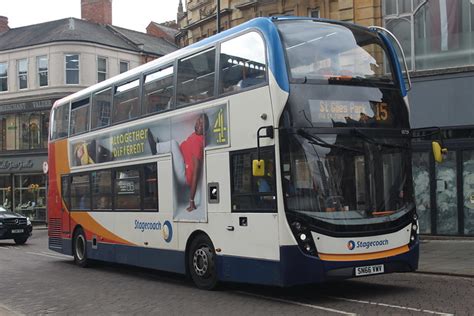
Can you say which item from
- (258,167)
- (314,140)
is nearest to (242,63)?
(314,140)

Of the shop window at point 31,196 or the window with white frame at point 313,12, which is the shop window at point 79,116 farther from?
the shop window at point 31,196

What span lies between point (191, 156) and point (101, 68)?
1193 inches

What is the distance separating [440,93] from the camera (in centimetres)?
1766

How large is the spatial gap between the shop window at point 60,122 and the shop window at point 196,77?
595 cm

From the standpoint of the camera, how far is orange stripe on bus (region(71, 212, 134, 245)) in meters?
13.6

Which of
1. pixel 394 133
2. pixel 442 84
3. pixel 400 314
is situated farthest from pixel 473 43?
pixel 400 314

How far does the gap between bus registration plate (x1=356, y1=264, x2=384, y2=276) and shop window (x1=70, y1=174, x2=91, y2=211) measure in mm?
8095

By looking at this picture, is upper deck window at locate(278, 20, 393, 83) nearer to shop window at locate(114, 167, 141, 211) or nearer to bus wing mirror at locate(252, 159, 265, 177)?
bus wing mirror at locate(252, 159, 265, 177)

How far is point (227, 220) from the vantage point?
988 centimetres

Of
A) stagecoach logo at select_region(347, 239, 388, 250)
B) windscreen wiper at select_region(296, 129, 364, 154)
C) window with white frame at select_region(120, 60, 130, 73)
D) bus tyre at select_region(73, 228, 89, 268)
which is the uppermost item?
window with white frame at select_region(120, 60, 130, 73)

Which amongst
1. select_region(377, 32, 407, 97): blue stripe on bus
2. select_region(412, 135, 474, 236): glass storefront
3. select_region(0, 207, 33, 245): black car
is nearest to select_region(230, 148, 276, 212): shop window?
select_region(377, 32, 407, 97): blue stripe on bus

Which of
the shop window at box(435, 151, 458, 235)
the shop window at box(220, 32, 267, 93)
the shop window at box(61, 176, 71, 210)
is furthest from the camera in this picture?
the shop window at box(435, 151, 458, 235)

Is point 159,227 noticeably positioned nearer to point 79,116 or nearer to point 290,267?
point 290,267

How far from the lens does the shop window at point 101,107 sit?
13961 millimetres
